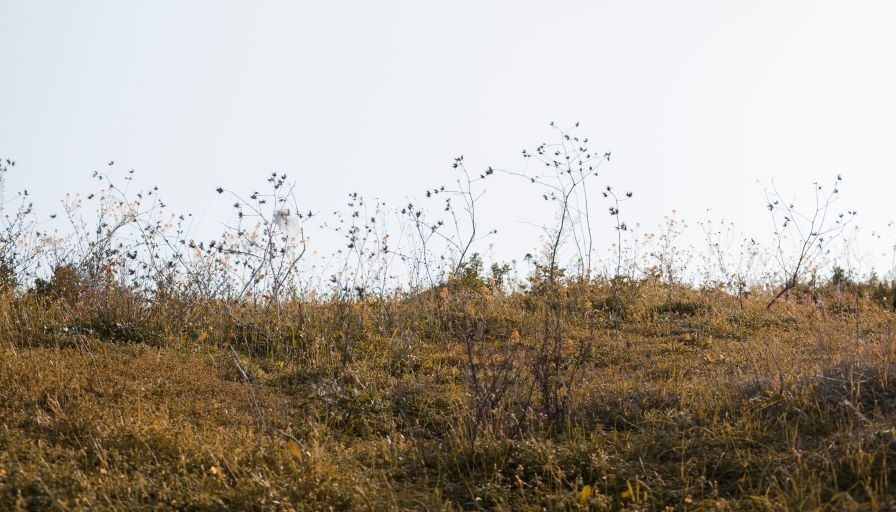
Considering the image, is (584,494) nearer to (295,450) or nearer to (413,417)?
(295,450)

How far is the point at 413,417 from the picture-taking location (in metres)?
6.01

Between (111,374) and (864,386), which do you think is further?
(111,374)

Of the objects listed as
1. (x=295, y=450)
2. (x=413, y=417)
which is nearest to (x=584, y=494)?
(x=295, y=450)

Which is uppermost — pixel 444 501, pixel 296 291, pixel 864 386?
pixel 296 291

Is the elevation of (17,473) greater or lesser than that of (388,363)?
lesser

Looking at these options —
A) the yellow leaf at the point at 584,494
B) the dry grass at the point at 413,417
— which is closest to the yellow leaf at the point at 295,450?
the dry grass at the point at 413,417

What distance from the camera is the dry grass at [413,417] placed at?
14.4 feet

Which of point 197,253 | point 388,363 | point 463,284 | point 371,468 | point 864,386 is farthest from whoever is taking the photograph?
point 463,284

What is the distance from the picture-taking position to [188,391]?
245 inches

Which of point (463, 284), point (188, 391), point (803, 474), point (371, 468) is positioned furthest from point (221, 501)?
point (463, 284)

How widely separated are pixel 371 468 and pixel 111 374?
2430 millimetres

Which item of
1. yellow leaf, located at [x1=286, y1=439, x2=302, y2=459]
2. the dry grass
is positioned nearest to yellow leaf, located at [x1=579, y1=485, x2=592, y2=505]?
the dry grass

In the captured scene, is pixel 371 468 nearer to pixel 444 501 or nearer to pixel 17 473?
pixel 444 501

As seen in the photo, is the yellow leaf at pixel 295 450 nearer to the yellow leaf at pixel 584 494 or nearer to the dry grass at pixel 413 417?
the dry grass at pixel 413 417
